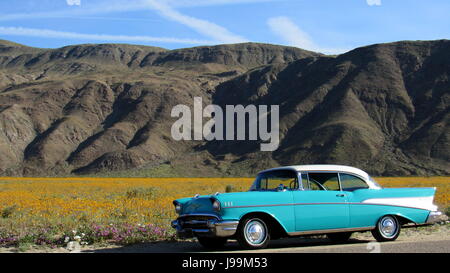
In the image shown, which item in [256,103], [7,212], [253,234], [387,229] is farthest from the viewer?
[256,103]

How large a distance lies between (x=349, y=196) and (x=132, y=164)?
8470 centimetres

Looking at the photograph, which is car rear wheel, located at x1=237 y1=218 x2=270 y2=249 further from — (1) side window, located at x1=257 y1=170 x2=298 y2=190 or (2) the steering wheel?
(2) the steering wheel

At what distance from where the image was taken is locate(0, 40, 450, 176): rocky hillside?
8131 cm

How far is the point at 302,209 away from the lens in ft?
30.8

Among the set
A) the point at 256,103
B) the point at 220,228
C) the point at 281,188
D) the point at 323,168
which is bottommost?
the point at 220,228

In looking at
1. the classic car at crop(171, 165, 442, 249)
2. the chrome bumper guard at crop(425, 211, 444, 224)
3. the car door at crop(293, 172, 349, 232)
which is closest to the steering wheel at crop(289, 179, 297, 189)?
the classic car at crop(171, 165, 442, 249)

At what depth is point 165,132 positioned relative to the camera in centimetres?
10331

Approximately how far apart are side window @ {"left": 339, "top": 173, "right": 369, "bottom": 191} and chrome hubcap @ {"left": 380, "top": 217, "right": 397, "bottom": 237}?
0.76 metres

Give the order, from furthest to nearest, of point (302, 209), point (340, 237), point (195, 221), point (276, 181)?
point (340, 237)
point (276, 181)
point (302, 209)
point (195, 221)

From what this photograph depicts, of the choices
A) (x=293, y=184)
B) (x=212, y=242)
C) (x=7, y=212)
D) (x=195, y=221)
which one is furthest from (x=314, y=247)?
(x=7, y=212)

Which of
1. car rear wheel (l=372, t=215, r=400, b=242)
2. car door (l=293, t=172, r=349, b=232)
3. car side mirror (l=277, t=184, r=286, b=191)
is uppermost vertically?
car side mirror (l=277, t=184, r=286, b=191)

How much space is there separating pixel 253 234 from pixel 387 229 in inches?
119

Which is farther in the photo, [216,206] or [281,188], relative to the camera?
[281,188]

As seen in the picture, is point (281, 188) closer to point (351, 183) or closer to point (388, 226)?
point (351, 183)
